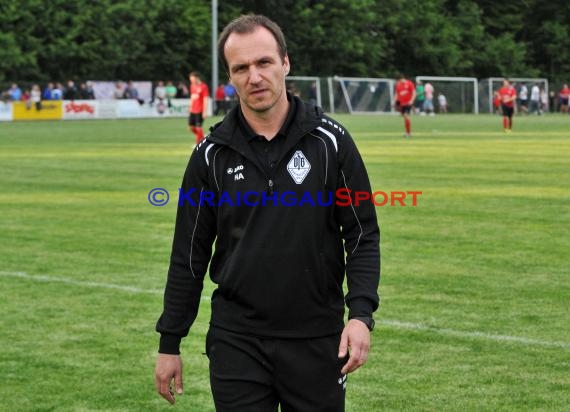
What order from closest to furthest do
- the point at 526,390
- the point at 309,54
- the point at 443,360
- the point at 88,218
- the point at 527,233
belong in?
1. the point at 526,390
2. the point at 443,360
3. the point at 527,233
4. the point at 88,218
5. the point at 309,54

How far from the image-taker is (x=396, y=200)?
18672mm

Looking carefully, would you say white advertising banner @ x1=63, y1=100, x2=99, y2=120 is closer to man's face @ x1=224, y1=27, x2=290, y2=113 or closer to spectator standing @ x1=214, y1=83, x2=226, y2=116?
spectator standing @ x1=214, y1=83, x2=226, y2=116

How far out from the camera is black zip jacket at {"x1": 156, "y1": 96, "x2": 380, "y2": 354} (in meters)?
4.32

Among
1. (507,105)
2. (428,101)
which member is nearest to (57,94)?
(428,101)

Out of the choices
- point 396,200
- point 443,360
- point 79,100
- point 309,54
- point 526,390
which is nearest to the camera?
point 526,390

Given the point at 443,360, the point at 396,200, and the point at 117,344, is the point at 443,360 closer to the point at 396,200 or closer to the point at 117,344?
the point at 117,344

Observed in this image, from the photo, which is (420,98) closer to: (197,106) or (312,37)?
(312,37)

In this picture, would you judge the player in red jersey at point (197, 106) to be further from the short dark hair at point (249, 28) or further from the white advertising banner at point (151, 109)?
the white advertising banner at point (151, 109)

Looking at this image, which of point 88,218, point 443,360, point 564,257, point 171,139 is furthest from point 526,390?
point 171,139

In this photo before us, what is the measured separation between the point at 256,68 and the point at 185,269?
2.46ft

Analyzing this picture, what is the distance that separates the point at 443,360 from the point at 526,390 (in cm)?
88

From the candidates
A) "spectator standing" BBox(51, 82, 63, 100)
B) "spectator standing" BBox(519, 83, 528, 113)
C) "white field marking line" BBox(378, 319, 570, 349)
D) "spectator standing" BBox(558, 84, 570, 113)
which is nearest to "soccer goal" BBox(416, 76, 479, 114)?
"spectator standing" BBox(519, 83, 528, 113)

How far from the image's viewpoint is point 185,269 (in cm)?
Result: 452

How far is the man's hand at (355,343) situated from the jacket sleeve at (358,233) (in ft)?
0.16
